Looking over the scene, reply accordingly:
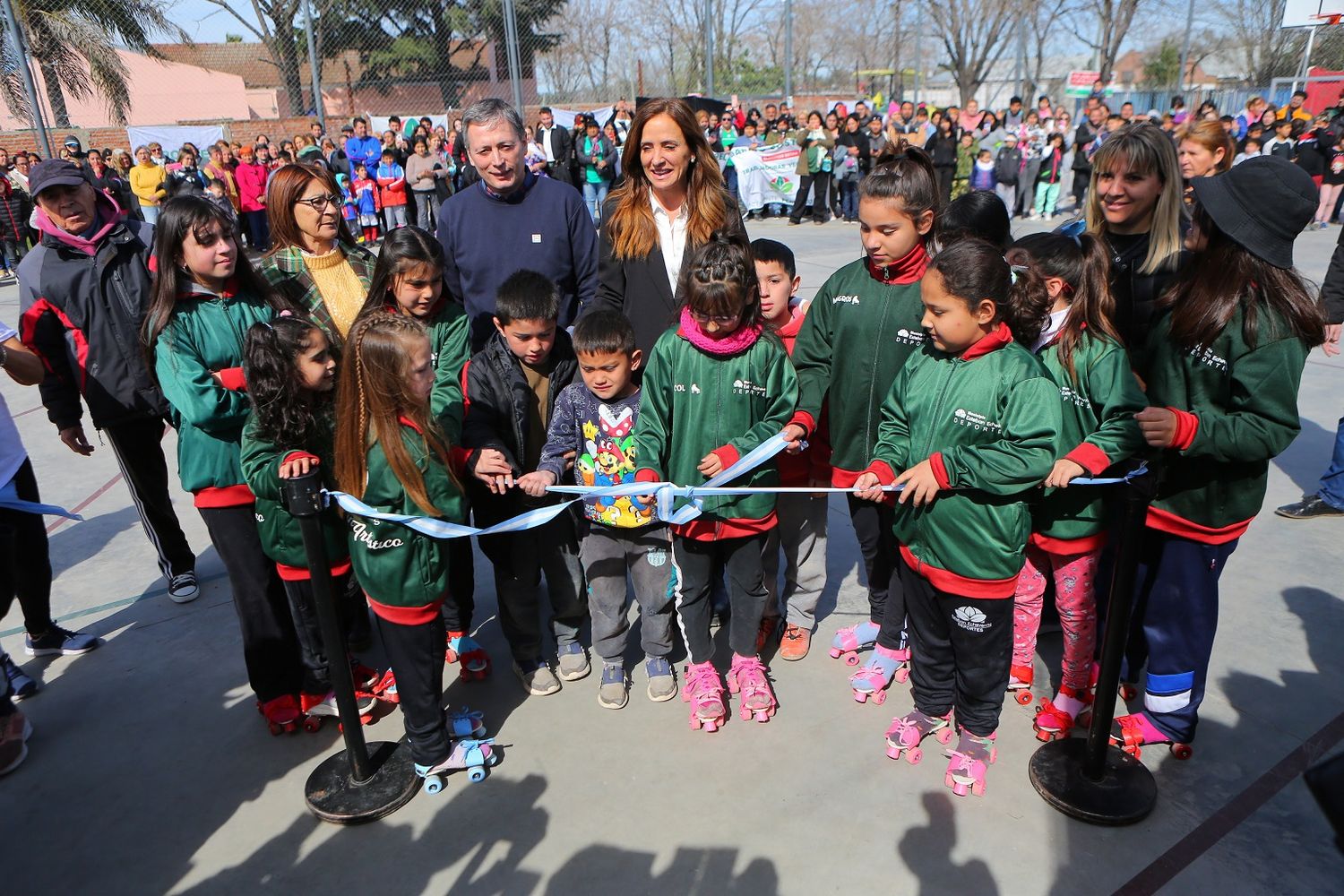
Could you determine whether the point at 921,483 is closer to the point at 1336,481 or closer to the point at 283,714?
the point at 283,714

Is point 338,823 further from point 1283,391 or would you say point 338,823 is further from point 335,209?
point 1283,391

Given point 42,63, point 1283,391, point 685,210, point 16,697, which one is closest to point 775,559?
point 685,210

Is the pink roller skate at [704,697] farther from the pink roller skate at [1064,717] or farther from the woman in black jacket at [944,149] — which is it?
the woman in black jacket at [944,149]

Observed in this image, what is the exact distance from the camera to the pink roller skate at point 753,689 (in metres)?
3.26

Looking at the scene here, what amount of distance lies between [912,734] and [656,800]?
907 mm

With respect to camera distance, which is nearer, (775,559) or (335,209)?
(335,209)

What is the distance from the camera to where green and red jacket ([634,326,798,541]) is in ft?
9.78

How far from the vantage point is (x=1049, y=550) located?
2998 millimetres

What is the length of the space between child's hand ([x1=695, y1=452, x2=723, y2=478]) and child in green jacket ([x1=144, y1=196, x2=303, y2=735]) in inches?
60.8

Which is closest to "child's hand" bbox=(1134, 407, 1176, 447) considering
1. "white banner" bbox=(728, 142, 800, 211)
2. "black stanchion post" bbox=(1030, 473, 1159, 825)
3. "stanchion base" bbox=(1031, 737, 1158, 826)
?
"black stanchion post" bbox=(1030, 473, 1159, 825)

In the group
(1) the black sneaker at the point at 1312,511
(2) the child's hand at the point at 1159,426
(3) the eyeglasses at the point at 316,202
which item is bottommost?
(1) the black sneaker at the point at 1312,511

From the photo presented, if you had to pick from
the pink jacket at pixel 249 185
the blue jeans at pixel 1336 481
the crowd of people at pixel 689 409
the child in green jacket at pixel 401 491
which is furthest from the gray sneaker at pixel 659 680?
the pink jacket at pixel 249 185

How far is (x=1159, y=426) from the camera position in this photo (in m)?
2.47

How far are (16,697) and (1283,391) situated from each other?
15.5ft
